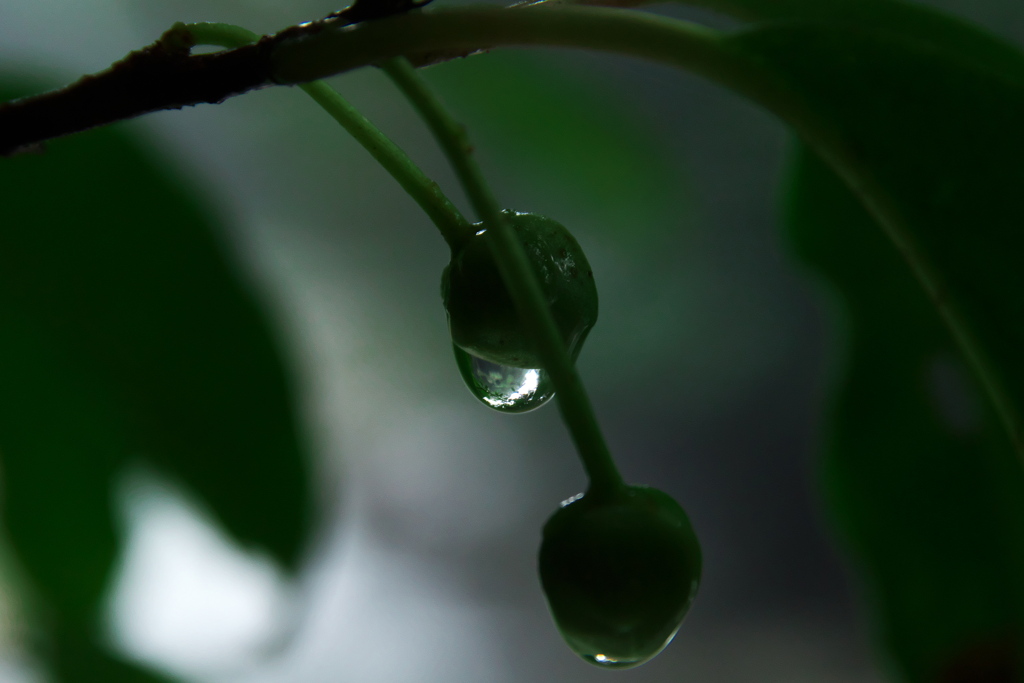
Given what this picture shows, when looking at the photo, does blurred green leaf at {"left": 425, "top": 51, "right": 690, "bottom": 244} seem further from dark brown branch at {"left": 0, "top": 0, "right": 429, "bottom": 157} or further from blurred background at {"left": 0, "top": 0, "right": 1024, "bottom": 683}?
dark brown branch at {"left": 0, "top": 0, "right": 429, "bottom": 157}

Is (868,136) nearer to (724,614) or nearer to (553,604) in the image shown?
(553,604)

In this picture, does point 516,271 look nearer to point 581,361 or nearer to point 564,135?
point 564,135

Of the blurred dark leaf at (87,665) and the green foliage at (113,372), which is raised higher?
the green foliage at (113,372)

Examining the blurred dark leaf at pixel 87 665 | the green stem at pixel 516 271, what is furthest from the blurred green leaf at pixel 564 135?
the green stem at pixel 516 271

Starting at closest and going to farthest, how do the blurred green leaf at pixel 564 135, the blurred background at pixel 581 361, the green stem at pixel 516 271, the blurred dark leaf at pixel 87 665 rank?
the green stem at pixel 516 271 < the blurred dark leaf at pixel 87 665 < the blurred green leaf at pixel 564 135 < the blurred background at pixel 581 361

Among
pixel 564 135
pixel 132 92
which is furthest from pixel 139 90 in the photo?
pixel 564 135

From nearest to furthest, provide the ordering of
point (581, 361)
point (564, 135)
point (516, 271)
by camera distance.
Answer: point (516, 271) < point (564, 135) < point (581, 361)

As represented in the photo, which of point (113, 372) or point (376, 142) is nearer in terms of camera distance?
point (376, 142)

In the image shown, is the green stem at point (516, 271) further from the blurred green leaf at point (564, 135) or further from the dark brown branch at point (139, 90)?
the blurred green leaf at point (564, 135)
